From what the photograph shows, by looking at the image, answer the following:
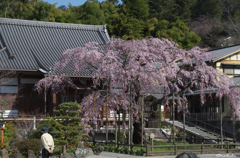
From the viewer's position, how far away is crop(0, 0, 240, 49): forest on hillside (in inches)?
1642

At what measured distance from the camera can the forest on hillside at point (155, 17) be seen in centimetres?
4172

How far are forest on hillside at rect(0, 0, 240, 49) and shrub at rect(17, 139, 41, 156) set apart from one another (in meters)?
25.0

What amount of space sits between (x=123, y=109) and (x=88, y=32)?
563 inches

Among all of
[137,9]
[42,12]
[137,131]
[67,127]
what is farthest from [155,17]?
[67,127]

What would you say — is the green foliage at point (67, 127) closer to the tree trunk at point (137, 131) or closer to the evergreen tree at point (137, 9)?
the tree trunk at point (137, 131)

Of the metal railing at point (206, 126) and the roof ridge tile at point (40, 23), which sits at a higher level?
the roof ridge tile at point (40, 23)

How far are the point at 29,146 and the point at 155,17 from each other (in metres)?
33.0

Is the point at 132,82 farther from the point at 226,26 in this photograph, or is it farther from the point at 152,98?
the point at 226,26

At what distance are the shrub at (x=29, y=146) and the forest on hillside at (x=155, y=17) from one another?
25.0 metres

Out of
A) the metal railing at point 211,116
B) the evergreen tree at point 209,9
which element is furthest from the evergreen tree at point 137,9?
the metal railing at point 211,116

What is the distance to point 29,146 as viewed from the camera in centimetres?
1684

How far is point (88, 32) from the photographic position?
31125mm

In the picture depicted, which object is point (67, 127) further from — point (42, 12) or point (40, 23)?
point (42, 12)

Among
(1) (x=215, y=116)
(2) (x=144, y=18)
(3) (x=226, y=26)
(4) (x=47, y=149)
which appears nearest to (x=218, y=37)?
(3) (x=226, y=26)
